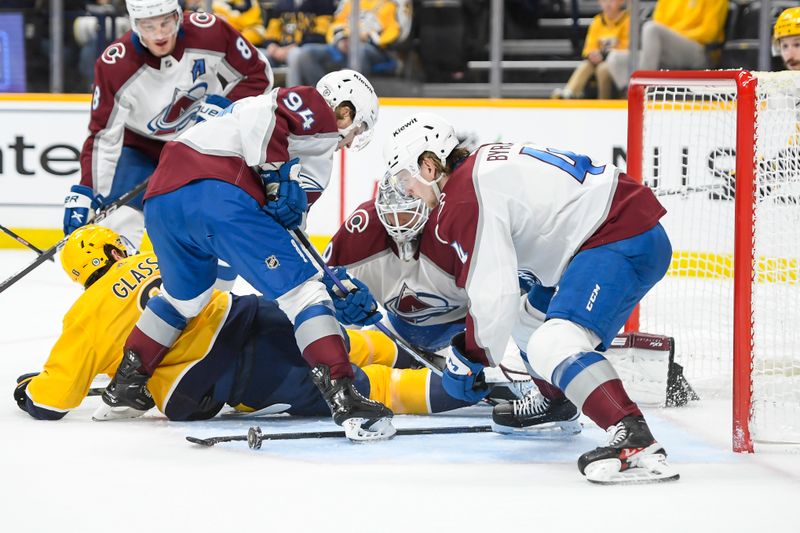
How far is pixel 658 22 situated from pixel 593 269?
4068 millimetres

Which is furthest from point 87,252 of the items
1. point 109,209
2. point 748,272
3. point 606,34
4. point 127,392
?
point 606,34

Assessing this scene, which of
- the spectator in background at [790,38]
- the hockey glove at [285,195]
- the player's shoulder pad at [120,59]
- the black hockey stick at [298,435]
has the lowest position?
the black hockey stick at [298,435]

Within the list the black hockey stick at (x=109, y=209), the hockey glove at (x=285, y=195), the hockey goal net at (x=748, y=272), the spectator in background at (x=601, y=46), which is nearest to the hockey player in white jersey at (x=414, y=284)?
the hockey glove at (x=285, y=195)

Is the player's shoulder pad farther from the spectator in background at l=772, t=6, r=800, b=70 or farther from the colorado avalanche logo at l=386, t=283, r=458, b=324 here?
the spectator in background at l=772, t=6, r=800, b=70

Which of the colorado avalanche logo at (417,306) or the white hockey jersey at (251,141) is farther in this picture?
the colorado avalanche logo at (417,306)

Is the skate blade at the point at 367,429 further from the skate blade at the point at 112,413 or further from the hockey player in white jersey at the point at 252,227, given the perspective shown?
the skate blade at the point at 112,413

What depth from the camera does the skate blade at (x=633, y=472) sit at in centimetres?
263

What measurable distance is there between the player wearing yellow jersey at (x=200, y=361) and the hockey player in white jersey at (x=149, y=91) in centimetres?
88

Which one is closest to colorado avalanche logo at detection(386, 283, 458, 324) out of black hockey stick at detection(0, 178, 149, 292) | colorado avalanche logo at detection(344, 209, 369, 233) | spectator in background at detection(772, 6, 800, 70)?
colorado avalanche logo at detection(344, 209, 369, 233)

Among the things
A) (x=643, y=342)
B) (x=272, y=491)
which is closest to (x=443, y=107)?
(x=643, y=342)

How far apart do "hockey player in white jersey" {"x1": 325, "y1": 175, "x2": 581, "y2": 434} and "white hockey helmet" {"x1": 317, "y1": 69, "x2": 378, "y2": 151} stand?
0.19 metres

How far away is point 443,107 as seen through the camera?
658cm

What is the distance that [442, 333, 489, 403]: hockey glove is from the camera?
2848mm

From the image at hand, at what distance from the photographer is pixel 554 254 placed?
291cm
